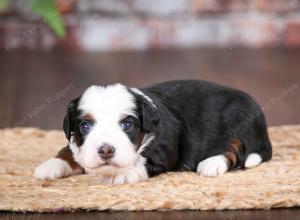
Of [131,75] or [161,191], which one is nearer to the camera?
[161,191]

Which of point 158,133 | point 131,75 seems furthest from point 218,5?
point 158,133

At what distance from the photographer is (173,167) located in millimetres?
3561

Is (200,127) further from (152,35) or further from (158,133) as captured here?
(152,35)

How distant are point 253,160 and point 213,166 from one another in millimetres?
291

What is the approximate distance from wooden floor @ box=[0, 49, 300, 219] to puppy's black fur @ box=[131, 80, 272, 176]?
1.11 metres

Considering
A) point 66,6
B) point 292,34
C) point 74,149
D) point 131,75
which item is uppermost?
point 66,6

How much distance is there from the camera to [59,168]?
348 cm

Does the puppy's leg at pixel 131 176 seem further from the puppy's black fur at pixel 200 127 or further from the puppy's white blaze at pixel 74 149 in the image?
the puppy's white blaze at pixel 74 149

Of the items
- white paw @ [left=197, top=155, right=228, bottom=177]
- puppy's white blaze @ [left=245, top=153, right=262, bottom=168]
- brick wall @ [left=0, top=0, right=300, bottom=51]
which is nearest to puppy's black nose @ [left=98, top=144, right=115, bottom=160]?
white paw @ [left=197, top=155, right=228, bottom=177]

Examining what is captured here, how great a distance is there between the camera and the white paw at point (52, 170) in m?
3.45

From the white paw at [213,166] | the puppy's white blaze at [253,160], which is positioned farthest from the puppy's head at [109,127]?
the puppy's white blaze at [253,160]

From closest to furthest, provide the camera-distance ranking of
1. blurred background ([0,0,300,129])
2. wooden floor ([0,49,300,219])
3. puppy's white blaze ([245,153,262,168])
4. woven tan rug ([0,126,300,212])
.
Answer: woven tan rug ([0,126,300,212]), puppy's white blaze ([245,153,262,168]), wooden floor ([0,49,300,219]), blurred background ([0,0,300,129])

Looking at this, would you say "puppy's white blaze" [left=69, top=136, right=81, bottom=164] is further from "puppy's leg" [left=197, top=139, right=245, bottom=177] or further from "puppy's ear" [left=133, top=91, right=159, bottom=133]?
"puppy's leg" [left=197, top=139, right=245, bottom=177]

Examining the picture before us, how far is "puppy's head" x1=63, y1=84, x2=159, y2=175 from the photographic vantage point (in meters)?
3.12
